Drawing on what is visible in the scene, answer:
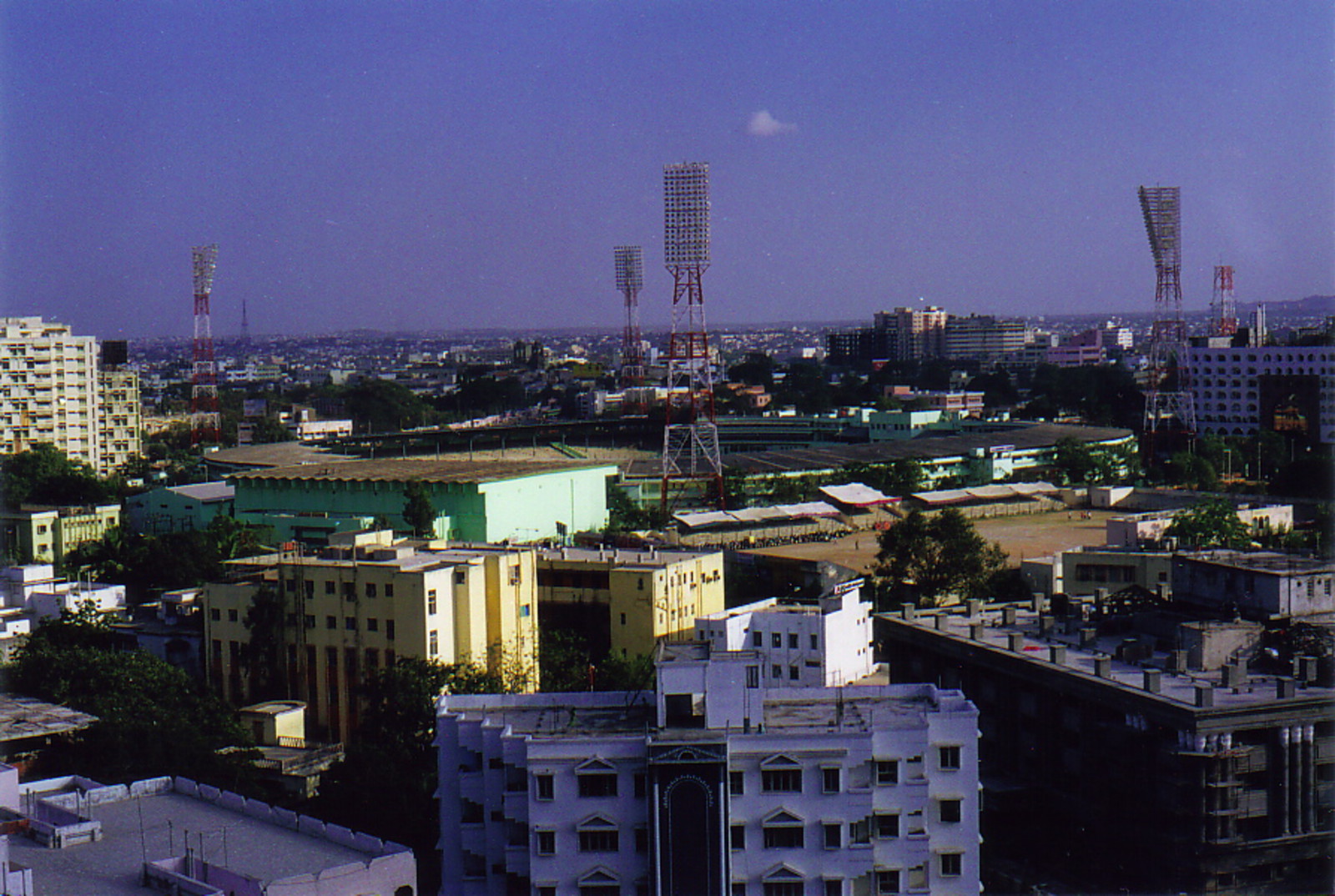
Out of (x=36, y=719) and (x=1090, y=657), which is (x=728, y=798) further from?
(x=36, y=719)

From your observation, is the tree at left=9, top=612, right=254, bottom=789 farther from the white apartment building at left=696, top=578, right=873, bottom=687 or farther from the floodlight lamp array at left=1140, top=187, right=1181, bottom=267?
the floodlight lamp array at left=1140, top=187, right=1181, bottom=267

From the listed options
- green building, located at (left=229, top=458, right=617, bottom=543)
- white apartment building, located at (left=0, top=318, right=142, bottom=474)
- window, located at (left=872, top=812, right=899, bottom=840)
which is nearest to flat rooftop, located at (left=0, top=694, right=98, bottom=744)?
window, located at (left=872, top=812, right=899, bottom=840)

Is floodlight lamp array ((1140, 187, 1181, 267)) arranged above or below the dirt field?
above

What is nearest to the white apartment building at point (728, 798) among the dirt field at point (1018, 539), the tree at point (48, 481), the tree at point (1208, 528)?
the tree at point (1208, 528)

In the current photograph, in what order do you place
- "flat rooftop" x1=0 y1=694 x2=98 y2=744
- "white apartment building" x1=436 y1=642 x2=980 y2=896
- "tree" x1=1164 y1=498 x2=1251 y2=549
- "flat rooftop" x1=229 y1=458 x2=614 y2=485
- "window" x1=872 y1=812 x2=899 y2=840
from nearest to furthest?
"white apartment building" x1=436 y1=642 x2=980 y2=896 < "window" x1=872 y1=812 x2=899 y2=840 < "flat rooftop" x1=0 y1=694 x2=98 y2=744 < "tree" x1=1164 y1=498 x2=1251 y2=549 < "flat rooftop" x1=229 y1=458 x2=614 y2=485

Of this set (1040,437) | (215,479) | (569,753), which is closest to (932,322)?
(1040,437)

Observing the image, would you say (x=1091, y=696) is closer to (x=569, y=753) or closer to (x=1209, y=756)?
(x=1209, y=756)

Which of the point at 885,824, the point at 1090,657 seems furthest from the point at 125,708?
the point at 1090,657

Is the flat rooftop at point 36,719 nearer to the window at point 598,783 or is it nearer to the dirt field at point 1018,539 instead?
the window at point 598,783
